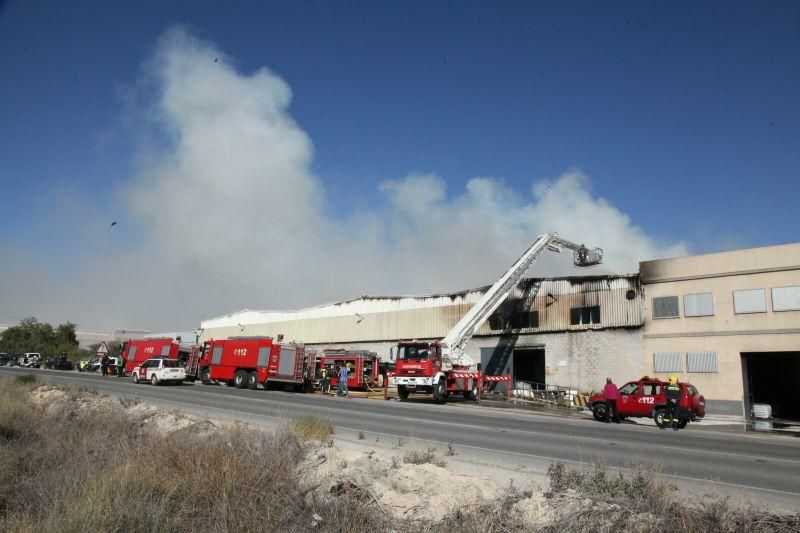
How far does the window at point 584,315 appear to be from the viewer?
3262cm

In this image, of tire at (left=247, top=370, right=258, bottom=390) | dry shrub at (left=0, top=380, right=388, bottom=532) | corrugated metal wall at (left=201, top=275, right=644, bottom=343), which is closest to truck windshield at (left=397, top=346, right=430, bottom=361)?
tire at (left=247, top=370, right=258, bottom=390)

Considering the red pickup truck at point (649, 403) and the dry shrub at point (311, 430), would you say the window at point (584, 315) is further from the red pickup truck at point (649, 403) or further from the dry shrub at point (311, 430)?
the dry shrub at point (311, 430)

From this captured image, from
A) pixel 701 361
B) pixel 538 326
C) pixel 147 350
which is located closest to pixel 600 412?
pixel 701 361

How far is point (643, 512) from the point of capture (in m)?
Answer: 5.65

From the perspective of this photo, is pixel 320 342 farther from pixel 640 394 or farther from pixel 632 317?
pixel 640 394

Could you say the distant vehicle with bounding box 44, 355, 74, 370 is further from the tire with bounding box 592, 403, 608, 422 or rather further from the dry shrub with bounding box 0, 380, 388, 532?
the dry shrub with bounding box 0, 380, 388, 532

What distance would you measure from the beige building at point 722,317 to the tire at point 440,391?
→ 11.7 metres

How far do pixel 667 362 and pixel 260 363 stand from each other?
75.8 feet

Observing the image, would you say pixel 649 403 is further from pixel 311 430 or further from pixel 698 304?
pixel 311 430

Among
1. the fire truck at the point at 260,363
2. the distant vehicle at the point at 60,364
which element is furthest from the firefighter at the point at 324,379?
the distant vehicle at the point at 60,364

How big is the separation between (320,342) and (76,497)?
152ft

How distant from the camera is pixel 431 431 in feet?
47.9

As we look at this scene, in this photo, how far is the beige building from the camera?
26.4 meters

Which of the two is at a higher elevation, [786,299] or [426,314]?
[426,314]
